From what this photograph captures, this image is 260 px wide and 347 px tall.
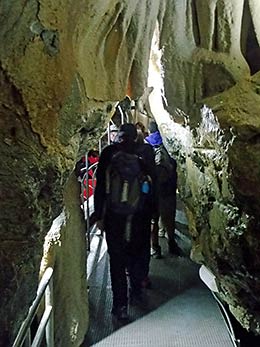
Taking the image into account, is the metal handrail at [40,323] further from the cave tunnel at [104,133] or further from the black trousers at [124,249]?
the black trousers at [124,249]

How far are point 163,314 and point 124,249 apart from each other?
0.67 metres

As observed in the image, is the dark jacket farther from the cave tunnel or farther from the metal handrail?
the metal handrail

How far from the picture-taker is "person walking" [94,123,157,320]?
3893 mm

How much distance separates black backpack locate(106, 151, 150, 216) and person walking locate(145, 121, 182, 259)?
2.98 ft

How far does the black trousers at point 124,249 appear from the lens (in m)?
3.99

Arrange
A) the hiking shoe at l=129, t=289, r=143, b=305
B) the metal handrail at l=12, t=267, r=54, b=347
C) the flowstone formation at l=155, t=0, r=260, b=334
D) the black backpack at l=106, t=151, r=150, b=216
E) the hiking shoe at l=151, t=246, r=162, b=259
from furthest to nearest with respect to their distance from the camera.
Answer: the hiking shoe at l=151, t=246, r=162, b=259, the hiking shoe at l=129, t=289, r=143, b=305, the black backpack at l=106, t=151, r=150, b=216, the flowstone formation at l=155, t=0, r=260, b=334, the metal handrail at l=12, t=267, r=54, b=347

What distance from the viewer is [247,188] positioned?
9.14 feet

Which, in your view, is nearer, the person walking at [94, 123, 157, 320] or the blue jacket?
the person walking at [94, 123, 157, 320]

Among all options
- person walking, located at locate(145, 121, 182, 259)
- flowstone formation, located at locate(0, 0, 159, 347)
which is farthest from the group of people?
flowstone formation, located at locate(0, 0, 159, 347)

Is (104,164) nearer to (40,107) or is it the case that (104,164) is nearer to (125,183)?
(125,183)

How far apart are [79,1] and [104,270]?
3.34 metres

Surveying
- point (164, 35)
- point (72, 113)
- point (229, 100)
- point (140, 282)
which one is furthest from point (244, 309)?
point (72, 113)

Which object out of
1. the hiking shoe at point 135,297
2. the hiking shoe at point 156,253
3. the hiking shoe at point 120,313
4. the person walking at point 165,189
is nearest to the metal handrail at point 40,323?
the hiking shoe at point 120,313

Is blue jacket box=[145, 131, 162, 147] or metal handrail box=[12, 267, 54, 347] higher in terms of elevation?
blue jacket box=[145, 131, 162, 147]
